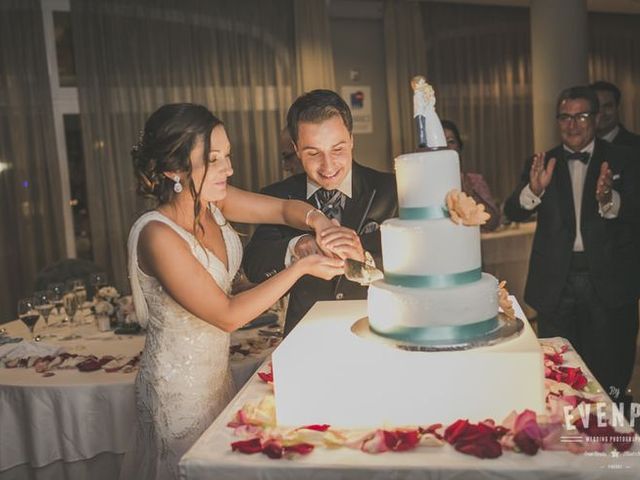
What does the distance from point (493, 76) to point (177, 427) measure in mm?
7467

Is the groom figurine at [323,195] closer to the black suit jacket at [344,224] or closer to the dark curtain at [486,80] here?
the black suit jacket at [344,224]

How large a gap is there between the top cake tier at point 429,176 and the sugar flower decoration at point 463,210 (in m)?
0.05

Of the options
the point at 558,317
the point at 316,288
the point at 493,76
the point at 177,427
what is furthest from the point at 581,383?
the point at 493,76

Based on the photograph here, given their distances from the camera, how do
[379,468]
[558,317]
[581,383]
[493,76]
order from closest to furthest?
1. [379,468]
2. [581,383]
3. [558,317]
4. [493,76]

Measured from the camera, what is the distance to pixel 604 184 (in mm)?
3682

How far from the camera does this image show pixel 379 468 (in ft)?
4.83

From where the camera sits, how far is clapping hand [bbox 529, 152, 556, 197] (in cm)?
398

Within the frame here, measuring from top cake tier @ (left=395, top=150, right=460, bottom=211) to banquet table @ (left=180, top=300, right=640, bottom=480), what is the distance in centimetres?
60

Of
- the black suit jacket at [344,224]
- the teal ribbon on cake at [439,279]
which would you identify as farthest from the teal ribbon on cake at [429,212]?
the black suit jacket at [344,224]

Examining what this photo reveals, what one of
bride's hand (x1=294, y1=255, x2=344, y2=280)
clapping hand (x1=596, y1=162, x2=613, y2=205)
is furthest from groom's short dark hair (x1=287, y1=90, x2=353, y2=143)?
clapping hand (x1=596, y1=162, x2=613, y2=205)

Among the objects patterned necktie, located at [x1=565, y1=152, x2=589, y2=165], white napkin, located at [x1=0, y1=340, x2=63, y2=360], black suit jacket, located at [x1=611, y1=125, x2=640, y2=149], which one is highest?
black suit jacket, located at [x1=611, y1=125, x2=640, y2=149]

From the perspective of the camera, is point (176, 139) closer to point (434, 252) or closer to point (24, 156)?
point (434, 252)

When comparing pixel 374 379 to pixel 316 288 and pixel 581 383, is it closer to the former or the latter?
pixel 581 383

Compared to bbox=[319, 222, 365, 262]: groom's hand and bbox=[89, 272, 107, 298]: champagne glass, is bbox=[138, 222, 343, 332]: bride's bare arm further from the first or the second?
bbox=[89, 272, 107, 298]: champagne glass
